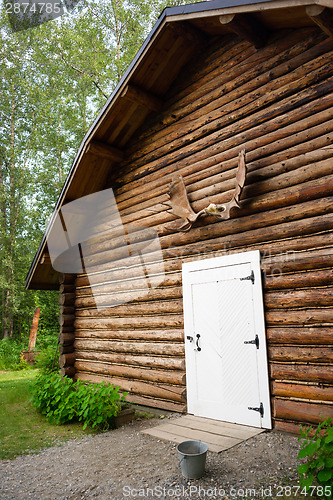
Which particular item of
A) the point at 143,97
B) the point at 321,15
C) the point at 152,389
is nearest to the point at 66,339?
the point at 152,389

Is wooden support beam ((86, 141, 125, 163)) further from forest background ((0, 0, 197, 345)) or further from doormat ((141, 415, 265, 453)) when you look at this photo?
forest background ((0, 0, 197, 345))

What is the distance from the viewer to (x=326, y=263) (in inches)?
176

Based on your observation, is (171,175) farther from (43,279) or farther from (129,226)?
(43,279)

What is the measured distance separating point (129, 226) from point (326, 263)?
163 inches

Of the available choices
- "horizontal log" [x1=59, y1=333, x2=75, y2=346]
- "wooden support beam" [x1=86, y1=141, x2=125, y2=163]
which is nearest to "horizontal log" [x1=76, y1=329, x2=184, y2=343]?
"horizontal log" [x1=59, y1=333, x2=75, y2=346]

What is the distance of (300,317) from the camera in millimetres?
4609

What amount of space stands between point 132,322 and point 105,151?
3.47 meters

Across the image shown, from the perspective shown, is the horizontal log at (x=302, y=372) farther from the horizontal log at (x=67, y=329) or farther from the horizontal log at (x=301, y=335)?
the horizontal log at (x=67, y=329)

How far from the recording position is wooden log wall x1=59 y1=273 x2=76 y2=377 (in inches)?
344

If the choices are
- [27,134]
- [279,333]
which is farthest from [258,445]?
[27,134]

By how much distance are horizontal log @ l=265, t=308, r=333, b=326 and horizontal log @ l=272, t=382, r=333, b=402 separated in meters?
0.74

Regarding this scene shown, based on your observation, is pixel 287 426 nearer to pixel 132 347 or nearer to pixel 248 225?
pixel 248 225

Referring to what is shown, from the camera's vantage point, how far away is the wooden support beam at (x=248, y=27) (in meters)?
5.04

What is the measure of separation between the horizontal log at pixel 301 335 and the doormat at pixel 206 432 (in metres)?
1.18
